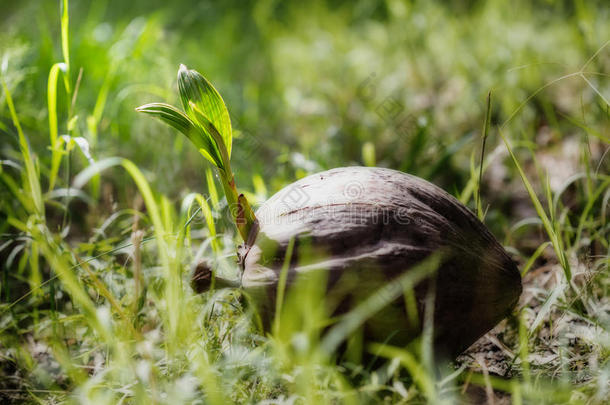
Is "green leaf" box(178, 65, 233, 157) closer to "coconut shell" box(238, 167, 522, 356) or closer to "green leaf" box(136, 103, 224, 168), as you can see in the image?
"green leaf" box(136, 103, 224, 168)

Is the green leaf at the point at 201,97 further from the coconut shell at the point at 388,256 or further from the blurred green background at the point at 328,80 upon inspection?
the blurred green background at the point at 328,80

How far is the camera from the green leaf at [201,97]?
1276mm

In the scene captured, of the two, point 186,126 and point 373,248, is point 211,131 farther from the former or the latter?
point 373,248

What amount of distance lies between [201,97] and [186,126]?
0.28 feet

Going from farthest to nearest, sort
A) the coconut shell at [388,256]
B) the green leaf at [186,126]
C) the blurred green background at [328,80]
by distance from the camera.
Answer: the blurred green background at [328,80]
the green leaf at [186,126]
the coconut shell at [388,256]

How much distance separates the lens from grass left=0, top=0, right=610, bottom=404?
1176mm

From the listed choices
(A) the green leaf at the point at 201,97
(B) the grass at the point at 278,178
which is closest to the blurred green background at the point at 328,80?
(B) the grass at the point at 278,178

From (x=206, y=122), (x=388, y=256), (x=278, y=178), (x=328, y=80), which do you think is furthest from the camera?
(x=328, y=80)

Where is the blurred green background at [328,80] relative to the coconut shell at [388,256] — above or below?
above

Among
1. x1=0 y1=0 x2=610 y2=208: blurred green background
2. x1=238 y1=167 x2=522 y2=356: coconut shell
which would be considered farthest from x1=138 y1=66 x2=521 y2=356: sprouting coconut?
x1=0 y1=0 x2=610 y2=208: blurred green background

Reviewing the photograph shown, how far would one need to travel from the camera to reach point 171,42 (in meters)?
3.47

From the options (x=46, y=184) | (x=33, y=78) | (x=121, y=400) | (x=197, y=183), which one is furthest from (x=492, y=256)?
(x=33, y=78)

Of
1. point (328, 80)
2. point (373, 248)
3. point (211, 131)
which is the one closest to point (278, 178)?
point (211, 131)

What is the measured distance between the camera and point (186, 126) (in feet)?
4.20
